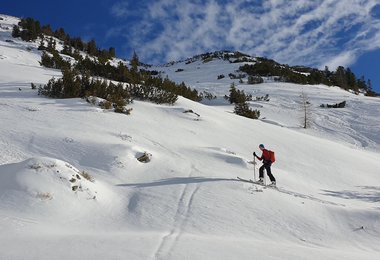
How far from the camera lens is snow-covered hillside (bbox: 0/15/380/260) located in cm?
569

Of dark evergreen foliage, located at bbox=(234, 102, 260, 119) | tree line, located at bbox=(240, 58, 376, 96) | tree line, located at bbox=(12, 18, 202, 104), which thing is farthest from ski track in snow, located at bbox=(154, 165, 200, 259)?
tree line, located at bbox=(240, 58, 376, 96)

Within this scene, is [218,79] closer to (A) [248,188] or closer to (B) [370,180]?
(B) [370,180]

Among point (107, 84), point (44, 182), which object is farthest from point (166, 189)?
point (107, 84)

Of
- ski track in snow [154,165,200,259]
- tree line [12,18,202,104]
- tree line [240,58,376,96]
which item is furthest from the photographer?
tree line [240,58,376,96]

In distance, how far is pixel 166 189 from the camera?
842 cm

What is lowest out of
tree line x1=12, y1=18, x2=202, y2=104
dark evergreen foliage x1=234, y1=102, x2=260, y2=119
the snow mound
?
the snow mound

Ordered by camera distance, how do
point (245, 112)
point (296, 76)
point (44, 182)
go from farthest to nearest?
point (296, 76)
point (245, 112)
point (44, 182)

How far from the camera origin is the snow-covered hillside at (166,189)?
5.69 m

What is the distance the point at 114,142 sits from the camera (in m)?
10.8

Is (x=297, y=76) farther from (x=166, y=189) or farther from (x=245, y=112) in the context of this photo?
(x=166, y=189)

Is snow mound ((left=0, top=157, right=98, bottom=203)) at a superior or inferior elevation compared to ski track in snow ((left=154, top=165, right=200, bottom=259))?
superior

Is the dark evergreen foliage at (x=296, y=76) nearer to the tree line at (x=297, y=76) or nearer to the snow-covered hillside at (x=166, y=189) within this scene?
the tree line at (x=297, y=76)

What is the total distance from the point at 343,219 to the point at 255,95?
73.7 ft

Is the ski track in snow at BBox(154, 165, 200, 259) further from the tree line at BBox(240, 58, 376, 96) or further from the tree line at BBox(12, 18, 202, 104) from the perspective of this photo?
the tree line at BBox(240, 58, 376, 96)
